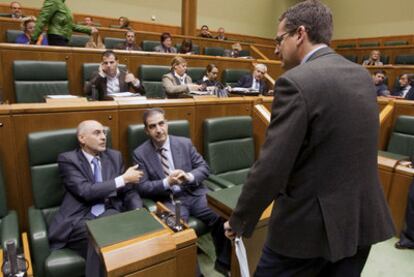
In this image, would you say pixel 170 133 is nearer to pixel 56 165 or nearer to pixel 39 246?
pixel 56 165

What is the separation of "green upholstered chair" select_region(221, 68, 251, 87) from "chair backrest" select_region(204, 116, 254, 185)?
6.30ft

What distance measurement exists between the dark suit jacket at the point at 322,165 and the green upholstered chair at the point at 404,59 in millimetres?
6641

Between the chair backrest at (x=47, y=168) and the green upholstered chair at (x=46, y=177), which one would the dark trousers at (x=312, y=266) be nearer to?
the green upholstered chair at (x=46, y=177)

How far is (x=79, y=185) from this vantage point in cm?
151

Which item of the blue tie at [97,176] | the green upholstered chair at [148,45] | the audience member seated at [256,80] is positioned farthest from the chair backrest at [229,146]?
the green upholstered chair at [148,45]

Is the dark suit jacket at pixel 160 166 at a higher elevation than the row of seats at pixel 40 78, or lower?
lower

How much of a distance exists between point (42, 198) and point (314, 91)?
1.40 metres

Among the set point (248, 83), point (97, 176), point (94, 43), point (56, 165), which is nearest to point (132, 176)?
point (97, 176)

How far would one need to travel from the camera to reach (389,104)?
2.78 meters

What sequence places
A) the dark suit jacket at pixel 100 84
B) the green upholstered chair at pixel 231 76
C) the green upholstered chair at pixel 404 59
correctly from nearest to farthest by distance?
the dark suit jacket at pixel 100 84 < the green upholstered chair at pixel 231 76 < the green upholstered chair at pixel 404 59

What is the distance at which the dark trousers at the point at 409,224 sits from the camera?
6.81 feet

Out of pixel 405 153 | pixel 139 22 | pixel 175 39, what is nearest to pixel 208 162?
pixel 405 153

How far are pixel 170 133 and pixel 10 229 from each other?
970mm

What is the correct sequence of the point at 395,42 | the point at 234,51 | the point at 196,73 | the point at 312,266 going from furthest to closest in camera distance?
1. the point at 395,42
2. the point at 234,51
3. the point at 196,73
4. the point at 312,266
